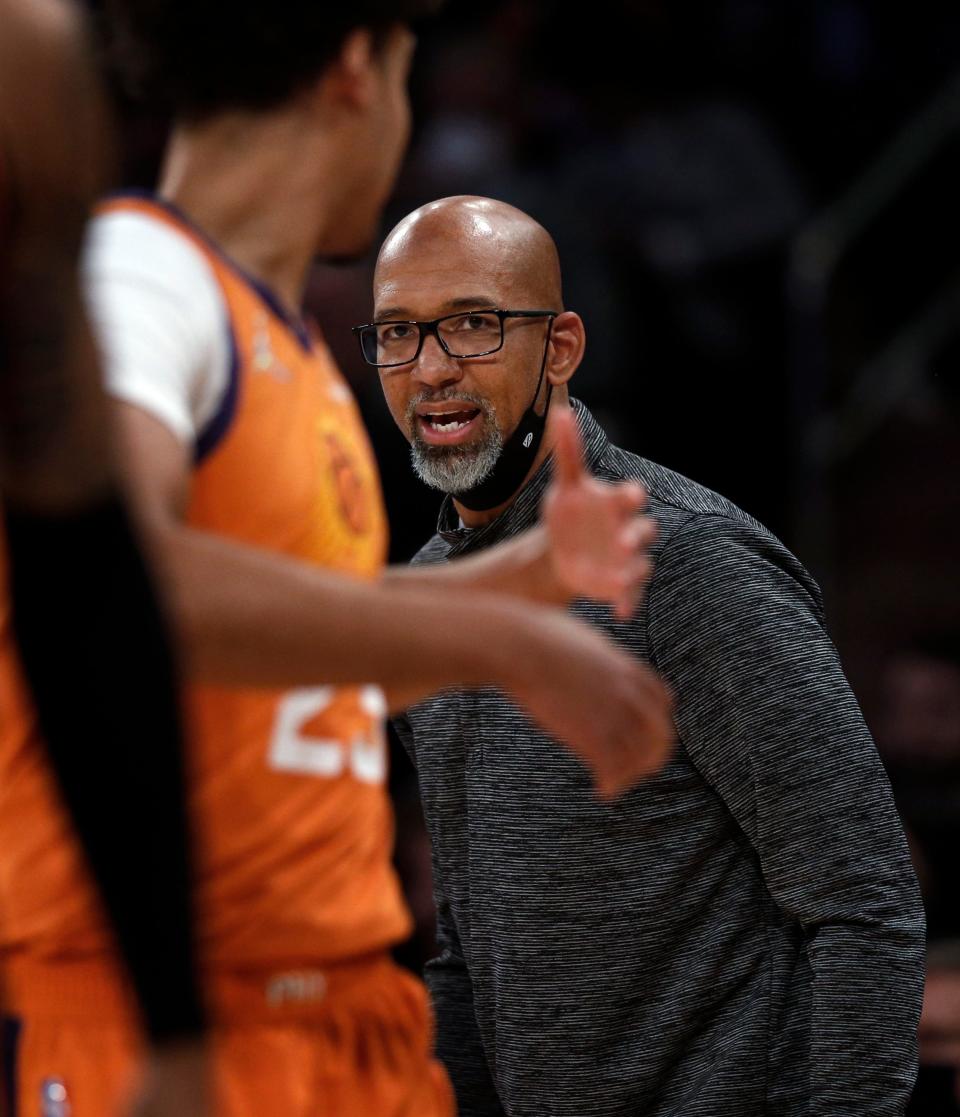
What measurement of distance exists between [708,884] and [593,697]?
1.23 meters

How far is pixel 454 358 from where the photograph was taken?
312 cm

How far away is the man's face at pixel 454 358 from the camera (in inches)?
122

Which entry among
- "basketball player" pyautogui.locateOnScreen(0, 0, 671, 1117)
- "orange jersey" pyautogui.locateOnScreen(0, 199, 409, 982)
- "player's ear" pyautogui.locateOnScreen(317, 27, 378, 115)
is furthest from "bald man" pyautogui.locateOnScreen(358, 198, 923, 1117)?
"player's ear" pyautogui.locateOnScreen(317, 27, 378, 115)

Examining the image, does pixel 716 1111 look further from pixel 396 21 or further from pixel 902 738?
pixel 902 738

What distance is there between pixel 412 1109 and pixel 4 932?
0.46m

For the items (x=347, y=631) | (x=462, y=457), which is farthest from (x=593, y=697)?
(x=462, y=457)

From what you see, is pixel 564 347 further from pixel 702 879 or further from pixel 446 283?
pixel 702 879

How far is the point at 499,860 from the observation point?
2836mm

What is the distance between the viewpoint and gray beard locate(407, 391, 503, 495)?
3.06m

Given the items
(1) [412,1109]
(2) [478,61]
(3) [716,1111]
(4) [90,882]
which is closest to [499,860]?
(3) [716,1111]

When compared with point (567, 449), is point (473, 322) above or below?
above

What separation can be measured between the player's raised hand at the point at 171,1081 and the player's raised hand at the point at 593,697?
1.54ft

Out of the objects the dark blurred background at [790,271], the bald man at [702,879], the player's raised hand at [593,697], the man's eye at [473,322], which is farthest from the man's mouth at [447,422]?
the dark blurred background at [790,271]

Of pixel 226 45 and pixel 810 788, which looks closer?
pixel 226 45
